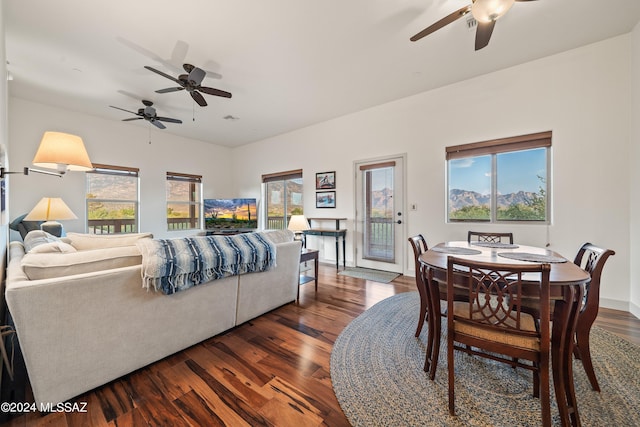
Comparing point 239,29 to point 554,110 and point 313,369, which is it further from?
point 554,110

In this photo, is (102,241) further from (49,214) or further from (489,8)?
(489,8)

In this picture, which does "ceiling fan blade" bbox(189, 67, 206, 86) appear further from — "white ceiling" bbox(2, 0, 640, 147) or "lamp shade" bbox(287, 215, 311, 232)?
"lamp shade" bbox(287, 215, 311, 232)

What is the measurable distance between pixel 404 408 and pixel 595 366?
148 cm

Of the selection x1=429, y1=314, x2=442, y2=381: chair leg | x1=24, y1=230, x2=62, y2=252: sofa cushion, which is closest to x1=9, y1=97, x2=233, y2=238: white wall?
x1=24, y1=230, x2=62, y2=252: sofa cushion

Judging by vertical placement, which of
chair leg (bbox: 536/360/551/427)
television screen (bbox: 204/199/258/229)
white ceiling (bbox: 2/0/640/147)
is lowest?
chair leg (bbox: 536/360/551/427)

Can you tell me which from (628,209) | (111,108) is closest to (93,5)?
(111,108)

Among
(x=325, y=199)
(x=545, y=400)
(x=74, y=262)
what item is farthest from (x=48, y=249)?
(x=325, y=199)

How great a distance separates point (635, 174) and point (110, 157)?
7681 mm

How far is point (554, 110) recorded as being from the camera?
2900 mm

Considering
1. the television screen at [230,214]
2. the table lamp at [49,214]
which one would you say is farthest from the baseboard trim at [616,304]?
the table lamp at [49,214]

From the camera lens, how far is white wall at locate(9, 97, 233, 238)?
155 inches

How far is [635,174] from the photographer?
247 centimetres

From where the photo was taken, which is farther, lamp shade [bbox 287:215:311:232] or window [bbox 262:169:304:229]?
window [bbox 262:169:304:229]

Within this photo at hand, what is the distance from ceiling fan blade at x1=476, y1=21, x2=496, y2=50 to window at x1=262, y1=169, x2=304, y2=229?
3.83 metres
